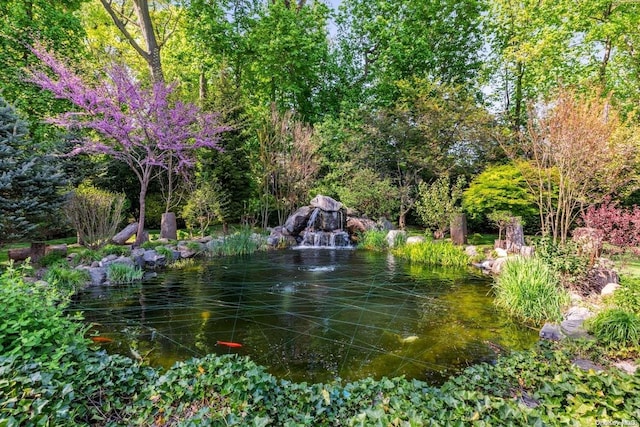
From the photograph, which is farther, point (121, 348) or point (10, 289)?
point (121, 348)

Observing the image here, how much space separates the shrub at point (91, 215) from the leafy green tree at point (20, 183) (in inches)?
24.0

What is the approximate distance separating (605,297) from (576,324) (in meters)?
0.86

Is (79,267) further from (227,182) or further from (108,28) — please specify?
(108,28)

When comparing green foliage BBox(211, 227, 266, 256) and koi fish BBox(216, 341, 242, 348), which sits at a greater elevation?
green foliage BBox(211, 227, 266, 256)

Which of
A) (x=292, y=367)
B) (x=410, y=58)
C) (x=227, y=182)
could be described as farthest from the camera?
(x=410, y=58)

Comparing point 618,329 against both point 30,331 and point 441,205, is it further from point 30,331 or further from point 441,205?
point 441,205

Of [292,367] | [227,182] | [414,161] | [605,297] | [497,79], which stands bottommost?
[292,367]

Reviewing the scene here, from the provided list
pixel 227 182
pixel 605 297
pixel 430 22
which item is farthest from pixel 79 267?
pixel 430 22

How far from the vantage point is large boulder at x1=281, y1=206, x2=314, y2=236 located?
1202cm

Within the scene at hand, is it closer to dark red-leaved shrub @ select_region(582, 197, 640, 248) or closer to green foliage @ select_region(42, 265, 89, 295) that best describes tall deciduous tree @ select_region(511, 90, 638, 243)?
dark red-leaved shrub @ select_region(582, 197, 640, 248)

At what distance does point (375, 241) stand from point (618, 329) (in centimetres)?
759

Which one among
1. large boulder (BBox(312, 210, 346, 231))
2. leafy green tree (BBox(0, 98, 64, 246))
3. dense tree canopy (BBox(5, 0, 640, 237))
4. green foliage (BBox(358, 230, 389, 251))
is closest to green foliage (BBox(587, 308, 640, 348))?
dense tree canopy (BBox(5, 0, 640, 237))

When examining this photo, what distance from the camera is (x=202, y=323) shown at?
4090mm

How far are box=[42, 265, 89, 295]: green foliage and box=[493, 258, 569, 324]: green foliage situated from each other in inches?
260
